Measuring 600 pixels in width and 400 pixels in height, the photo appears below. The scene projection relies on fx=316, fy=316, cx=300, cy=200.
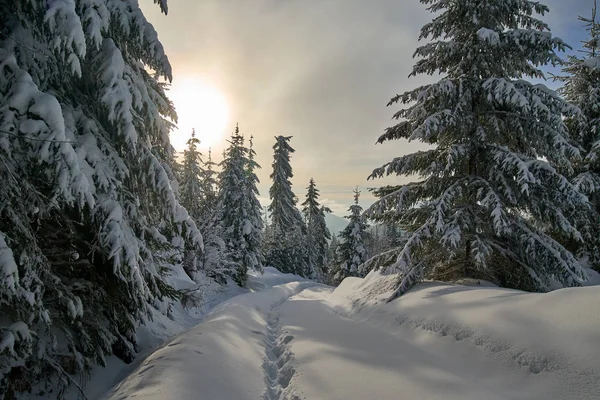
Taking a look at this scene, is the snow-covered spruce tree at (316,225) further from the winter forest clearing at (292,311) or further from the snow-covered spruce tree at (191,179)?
the winter forest clearing at (292,311)

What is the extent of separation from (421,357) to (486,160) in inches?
238

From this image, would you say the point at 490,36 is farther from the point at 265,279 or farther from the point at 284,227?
the point at 284,227

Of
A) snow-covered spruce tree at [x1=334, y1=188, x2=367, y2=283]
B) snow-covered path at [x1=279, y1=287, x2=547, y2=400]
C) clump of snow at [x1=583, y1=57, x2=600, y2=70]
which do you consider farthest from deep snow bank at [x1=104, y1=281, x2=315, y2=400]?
snow-covered spruce tree at [x1=334, y1=188, x2=367, y2=283]

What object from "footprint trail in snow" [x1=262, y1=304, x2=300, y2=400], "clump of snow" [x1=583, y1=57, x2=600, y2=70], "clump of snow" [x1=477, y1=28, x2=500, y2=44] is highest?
"clump of snow" [x1=583, y1=57, x2=600, y2=70]

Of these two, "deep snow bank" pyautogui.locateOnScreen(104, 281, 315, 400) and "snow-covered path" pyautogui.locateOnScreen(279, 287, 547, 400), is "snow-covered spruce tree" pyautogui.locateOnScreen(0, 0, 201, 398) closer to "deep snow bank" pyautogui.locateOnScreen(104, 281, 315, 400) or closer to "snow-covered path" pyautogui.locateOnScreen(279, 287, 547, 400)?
"deep snow bank" pyautogui.locateOnScreen(104, 281, 315, 400)

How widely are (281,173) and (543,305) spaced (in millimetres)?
38245

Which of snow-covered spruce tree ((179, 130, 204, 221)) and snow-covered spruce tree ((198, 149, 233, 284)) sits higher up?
snow-covered spruce tree ((179, 130, 204, 221))

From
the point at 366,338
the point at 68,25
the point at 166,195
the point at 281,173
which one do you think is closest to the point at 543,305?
the point at 366,338

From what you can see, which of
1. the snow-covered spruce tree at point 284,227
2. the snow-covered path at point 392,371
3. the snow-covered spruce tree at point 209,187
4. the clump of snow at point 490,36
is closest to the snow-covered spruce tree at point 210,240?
the snow-covered spruce tree at point 209,187

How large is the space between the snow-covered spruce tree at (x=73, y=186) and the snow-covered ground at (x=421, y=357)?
3.86 feet

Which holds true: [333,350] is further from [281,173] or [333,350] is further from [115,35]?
[281,173]

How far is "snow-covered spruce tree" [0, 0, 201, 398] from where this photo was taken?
149 inches

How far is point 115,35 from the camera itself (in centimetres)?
554

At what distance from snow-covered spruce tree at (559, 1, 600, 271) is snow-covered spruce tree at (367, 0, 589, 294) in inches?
214
